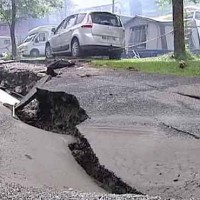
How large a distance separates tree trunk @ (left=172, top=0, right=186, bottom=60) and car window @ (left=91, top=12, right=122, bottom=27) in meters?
3.81

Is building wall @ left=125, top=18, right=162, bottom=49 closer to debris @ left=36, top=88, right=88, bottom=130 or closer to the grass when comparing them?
the grass

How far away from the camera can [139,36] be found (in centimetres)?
2906

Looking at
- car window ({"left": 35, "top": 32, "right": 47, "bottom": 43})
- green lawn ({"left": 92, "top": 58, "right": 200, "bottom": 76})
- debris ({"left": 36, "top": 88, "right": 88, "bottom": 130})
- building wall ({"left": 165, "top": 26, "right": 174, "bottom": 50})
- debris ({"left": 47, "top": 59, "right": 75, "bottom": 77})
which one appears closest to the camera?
debris ({"left": 36, "top": 88, "right": 88, "bottom": 130})

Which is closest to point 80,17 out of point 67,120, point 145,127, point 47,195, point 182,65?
point 182,65

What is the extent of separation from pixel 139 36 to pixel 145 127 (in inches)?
939

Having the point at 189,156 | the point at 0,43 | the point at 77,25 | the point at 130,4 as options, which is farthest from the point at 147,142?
the point at 130,4

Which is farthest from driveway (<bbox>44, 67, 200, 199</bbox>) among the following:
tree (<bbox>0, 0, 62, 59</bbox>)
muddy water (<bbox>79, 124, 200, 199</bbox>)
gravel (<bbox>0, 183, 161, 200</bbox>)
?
tree (<bbox>0, 0, 62, 59</bbox>)

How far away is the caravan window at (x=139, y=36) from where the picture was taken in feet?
93.2

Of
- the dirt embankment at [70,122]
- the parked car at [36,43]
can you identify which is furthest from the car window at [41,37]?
the dirt embankment at [70,122]

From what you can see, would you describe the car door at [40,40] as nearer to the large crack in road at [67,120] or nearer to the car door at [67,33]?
the car door at [67,33]

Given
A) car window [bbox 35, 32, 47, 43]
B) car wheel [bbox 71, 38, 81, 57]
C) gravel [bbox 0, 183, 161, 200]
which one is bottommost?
gravel [bbox 0, 183, 161, 200]

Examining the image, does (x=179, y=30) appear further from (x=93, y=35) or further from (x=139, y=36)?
(x=139, y=36)

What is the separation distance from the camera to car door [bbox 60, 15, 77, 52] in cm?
1720

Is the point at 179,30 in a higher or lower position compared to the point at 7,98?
higher
